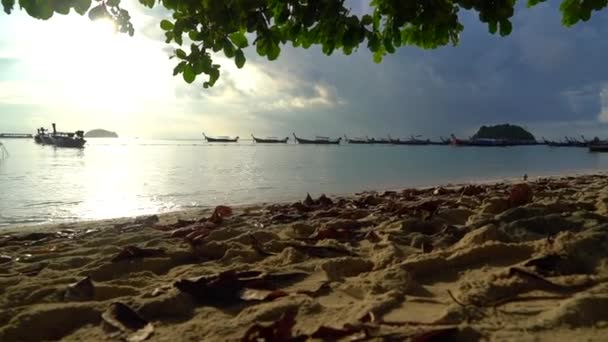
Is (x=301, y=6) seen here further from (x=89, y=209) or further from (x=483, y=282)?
(x=89, y=209)

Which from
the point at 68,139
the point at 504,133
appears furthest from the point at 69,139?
the point at 504,133

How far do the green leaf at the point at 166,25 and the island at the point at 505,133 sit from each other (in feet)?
533

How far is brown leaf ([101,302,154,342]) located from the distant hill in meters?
163

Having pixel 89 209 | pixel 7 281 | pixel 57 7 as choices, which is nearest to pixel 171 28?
pixel 57 7

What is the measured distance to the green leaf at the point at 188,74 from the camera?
116 inches

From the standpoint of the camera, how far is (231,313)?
2533 mm

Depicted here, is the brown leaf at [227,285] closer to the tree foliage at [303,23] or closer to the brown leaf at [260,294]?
the brown leaf at [260,294]

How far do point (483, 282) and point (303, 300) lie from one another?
3.63 feet

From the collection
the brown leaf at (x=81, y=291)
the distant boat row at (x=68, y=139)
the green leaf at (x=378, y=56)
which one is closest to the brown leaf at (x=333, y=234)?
the green leaf at (x=378, y=56)

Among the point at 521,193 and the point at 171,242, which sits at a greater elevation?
the point at 521,193

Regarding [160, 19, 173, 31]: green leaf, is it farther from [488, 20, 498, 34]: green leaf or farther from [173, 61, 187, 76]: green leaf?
[488, 20, 498, 34]: green leaf

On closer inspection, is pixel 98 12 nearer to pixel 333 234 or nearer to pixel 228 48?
pixel 228 48

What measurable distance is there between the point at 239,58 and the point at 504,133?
545 feet

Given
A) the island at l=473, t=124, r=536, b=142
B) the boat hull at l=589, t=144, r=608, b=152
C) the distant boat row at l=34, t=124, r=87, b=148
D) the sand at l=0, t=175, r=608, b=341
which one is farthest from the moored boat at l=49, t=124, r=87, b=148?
the island at l=473, t=124, r=536, b=142
